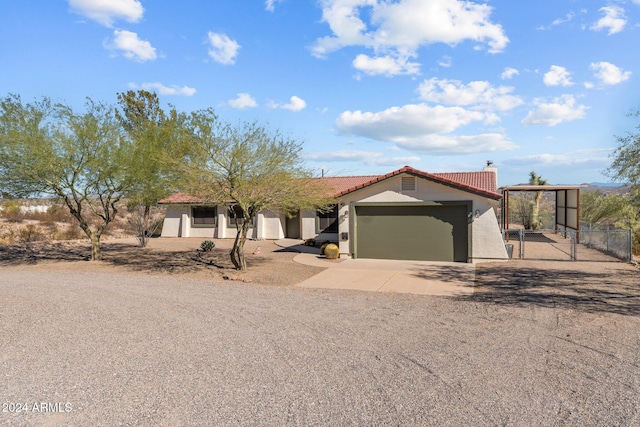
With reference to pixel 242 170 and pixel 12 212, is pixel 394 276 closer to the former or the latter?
pixel 242 170

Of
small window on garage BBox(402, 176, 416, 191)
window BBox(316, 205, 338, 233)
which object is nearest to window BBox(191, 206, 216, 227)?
window BBox(316, 205, 338, 233)

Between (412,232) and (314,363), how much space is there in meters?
12.7

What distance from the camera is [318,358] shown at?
6.03m

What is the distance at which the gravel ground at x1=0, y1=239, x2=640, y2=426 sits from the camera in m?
4.44

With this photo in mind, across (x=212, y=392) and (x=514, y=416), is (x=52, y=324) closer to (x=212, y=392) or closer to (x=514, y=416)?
(x=212, y=392)

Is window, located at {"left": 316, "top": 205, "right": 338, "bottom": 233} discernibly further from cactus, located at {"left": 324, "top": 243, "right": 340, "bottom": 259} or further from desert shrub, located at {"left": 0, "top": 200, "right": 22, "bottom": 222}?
desert shrub, located at {"left": 0, "top": 200, "right": 22, "bottom": 222}

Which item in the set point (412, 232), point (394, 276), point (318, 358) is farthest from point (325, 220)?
point (318, 358)

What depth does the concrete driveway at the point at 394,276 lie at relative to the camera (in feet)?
39.7

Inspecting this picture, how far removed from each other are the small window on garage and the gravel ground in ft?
24.2

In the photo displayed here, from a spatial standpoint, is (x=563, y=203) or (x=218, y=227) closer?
(x=563, y=203)

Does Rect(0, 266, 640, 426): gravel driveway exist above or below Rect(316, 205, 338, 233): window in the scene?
below

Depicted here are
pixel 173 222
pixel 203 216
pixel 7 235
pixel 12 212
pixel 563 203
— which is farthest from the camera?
pixel 12 212

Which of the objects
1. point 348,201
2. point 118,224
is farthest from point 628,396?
point 118,224

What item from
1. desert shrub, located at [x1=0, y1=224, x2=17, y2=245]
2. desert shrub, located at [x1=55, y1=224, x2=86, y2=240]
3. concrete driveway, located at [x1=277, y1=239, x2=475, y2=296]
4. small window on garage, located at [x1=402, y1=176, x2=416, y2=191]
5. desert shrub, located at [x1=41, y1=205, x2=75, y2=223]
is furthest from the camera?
desert shrub, located at [x1=41, y1=205, x2=75, y2=223]
